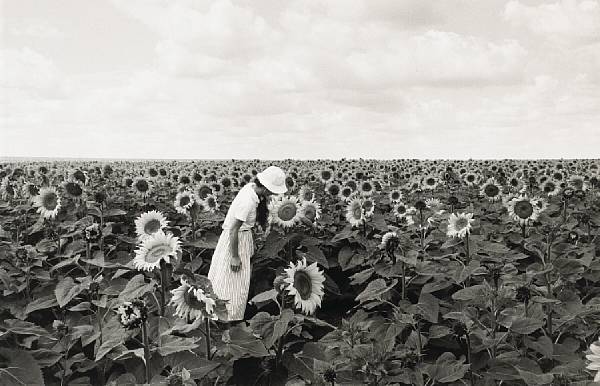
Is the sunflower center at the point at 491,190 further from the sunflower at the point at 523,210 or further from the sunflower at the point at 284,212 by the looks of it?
the sunflower at the point at 284,212

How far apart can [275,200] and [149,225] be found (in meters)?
2.03

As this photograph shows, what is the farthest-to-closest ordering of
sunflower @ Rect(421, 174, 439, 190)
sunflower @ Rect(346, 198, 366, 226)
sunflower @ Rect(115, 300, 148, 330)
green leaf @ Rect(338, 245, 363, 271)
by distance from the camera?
sunflower @ Rect(421, 174, 439, 190)
sunflower @ Rect(346, 198, 366, 226)
green leaf @ Rect(338, 245, 363, 271)
sunflower @ Rect(115, 300, 148, 330)

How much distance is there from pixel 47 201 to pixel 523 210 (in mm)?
6518

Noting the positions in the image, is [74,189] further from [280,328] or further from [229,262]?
[280,328]

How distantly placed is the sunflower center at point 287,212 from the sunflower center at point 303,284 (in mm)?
3208

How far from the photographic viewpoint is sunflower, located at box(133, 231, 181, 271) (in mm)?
4367

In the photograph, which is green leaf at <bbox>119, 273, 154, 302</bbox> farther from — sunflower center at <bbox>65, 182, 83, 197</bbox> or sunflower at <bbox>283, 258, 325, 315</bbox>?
sunflower center at <bbox>65, 182, 83, 197</bbox>

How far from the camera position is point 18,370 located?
11.8 feet

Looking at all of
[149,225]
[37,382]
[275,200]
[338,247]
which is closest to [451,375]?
[37,382]

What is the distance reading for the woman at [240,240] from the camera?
6.72 meters

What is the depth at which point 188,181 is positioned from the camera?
12914 millimetres

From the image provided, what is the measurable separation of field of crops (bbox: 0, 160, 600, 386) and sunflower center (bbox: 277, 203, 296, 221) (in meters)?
0.03

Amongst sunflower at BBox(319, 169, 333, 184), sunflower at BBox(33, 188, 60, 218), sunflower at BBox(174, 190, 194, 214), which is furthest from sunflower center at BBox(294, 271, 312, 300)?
sunflower at BBox(319, 169, 333, 184)

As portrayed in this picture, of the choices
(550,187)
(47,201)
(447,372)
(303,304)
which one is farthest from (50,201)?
(550,187)
